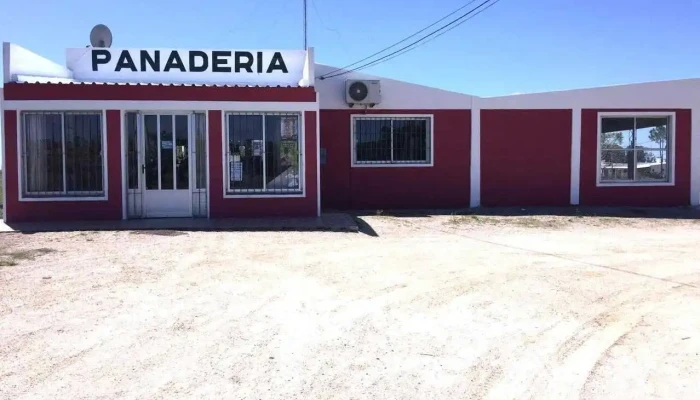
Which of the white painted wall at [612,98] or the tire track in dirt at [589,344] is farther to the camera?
the white painted wall at [612,98]

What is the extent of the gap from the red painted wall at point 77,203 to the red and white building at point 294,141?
3 centimetres

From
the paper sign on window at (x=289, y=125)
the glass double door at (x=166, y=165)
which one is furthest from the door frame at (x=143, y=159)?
the paper sign on window at (x=289, y=125)

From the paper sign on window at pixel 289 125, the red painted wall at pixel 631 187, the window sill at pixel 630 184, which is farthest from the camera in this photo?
the window sill at pixel 630 184

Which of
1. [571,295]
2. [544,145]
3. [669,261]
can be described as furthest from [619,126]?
[571,295]

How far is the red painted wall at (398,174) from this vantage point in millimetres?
17016

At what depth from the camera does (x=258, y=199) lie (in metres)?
14.0

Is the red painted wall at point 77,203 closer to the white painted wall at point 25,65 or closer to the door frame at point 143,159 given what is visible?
the door frame at point 143,159

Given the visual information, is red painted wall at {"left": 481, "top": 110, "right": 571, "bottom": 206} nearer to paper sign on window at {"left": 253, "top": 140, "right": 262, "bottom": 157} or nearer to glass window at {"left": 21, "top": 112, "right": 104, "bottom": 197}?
paper sign on window at {"left": 253, "top": 140, "right": 262, "bottom": 157}

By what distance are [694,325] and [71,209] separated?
12.1 m

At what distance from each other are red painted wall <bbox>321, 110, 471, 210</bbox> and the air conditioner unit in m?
0.53

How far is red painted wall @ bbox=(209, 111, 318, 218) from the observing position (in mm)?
13727

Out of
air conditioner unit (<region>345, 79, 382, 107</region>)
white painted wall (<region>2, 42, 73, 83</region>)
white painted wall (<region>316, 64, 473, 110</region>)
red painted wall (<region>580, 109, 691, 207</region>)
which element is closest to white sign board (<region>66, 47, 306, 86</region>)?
white painted wall (<region>2, 42, 73, 83</region>)

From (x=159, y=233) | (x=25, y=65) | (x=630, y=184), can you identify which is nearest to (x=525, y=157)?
(x=630, y=184)

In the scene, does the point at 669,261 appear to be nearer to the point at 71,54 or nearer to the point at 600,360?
the point at 600,360
